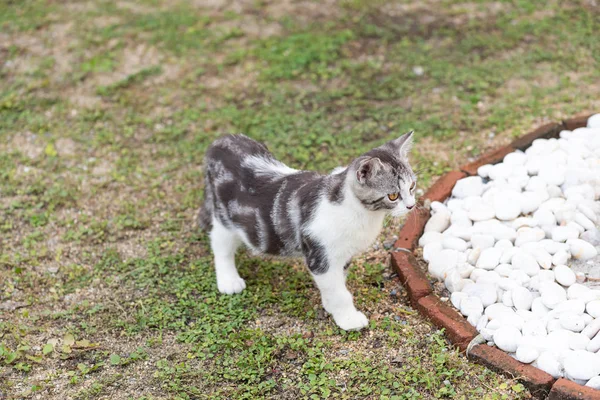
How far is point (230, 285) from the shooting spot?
17.0 ft

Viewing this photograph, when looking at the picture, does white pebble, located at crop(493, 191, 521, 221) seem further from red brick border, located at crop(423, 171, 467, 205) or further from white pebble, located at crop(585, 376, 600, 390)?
white pebble, located at crop(585, 376, 600, 390)

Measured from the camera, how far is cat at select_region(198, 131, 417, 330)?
438 cm

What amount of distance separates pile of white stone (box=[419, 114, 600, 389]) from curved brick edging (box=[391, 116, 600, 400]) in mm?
74

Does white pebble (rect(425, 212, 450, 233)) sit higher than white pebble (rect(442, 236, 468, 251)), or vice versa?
white pebble (rect(425, 212, 450, 233))

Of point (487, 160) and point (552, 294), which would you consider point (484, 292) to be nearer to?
point (552, 294)

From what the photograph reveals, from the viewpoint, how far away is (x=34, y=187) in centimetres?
639

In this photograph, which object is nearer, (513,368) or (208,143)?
(513,368)

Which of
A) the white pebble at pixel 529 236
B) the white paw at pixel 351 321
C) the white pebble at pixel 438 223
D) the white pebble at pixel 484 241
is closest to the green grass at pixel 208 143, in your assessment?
the white paw at pixel 351 321

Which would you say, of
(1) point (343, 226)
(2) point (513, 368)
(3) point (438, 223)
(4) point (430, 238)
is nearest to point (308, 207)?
(1) point (343, 226)

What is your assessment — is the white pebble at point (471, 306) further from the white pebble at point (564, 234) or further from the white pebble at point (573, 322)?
the white pebble at point (564, 234)

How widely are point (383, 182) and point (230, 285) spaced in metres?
1.54

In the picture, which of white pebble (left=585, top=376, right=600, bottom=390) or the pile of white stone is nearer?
white pebble (left=585, top=376, right=600, bottom=390)

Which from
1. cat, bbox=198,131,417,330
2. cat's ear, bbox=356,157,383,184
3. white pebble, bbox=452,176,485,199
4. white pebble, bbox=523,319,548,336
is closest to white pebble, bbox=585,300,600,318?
white pebble, bbox=523,319,548,336

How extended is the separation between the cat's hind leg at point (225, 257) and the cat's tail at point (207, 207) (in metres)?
0.21
